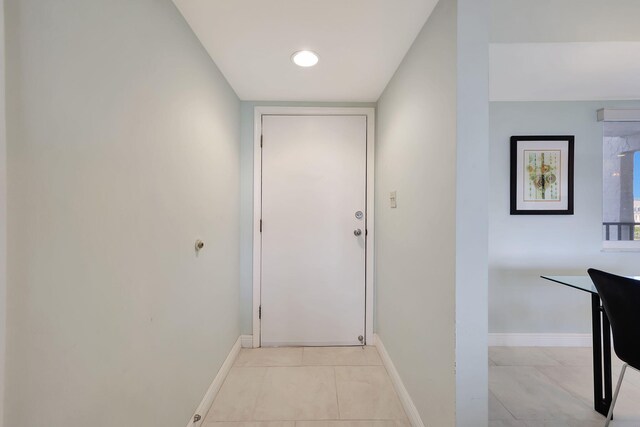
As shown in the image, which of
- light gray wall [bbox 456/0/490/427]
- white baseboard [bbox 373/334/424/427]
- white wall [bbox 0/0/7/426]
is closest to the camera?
white wall [bbox 0/0/7/426]

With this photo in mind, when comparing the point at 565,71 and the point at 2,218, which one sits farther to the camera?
the point at 565,71

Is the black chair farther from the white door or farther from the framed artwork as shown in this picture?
the white door

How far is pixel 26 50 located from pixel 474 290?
5.02 ft

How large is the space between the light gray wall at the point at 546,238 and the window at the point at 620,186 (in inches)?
6.8

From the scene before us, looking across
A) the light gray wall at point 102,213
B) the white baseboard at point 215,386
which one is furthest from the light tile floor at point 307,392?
the light gray wall at point 102,213

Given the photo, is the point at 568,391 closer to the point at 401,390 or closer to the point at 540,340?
the point at 540,340

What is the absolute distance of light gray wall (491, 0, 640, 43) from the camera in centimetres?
125

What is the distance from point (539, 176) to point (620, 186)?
82 centimetres

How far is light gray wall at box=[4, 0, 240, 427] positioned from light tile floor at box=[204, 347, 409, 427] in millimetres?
344

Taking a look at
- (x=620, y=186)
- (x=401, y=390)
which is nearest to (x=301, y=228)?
(x=401, y=390)

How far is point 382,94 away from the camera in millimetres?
2197

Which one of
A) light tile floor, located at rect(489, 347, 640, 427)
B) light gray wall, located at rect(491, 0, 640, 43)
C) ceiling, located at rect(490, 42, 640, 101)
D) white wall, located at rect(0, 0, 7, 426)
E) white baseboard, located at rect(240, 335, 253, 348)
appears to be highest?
ceiling, located at rect(490, 42, 640, 101)

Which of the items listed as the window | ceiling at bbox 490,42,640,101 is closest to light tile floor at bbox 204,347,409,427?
ceiling at bbox 490,42,640,101

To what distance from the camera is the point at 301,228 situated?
2.40 meters
